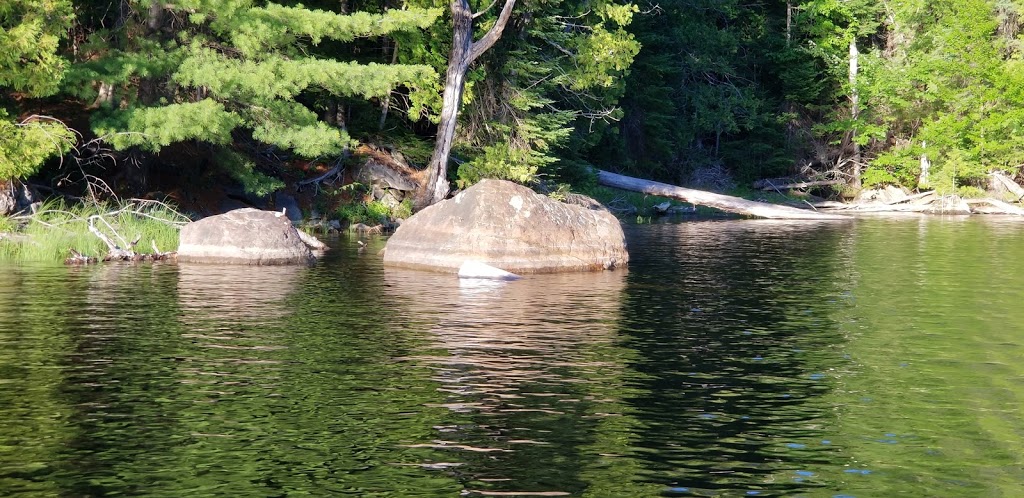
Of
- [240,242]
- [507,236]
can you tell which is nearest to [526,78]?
[507,236]

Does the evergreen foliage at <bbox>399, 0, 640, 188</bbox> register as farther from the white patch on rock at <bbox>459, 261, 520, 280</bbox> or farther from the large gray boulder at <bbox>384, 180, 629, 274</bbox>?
the white patch on rock at <bbox>459, 261, 520, 280</bbox>

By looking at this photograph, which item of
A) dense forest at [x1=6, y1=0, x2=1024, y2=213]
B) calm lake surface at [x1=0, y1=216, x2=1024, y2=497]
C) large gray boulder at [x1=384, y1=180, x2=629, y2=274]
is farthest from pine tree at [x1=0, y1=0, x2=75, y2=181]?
large gray boulder at [x1=384, y1=180, x2=629, y2=274]

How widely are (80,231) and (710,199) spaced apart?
73.2ft

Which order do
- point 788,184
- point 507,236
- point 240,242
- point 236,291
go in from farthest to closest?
1. point 788,184
2. point 240,242
3. point 507,236
4. point 236,291

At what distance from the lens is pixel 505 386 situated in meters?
10.3

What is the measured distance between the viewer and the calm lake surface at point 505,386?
766 cm

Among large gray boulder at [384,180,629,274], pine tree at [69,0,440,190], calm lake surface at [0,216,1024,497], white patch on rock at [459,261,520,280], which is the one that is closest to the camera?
calm lake surface at [0,216,1024,497]

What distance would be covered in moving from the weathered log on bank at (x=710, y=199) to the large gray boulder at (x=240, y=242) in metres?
18.5

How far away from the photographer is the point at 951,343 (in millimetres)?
12891

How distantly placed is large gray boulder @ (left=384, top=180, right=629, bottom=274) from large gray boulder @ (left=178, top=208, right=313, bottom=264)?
6.16ft

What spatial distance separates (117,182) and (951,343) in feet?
64.7

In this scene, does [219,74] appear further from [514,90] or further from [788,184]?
[788,184]

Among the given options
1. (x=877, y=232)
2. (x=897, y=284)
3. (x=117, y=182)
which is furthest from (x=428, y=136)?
(x=897, y=284)

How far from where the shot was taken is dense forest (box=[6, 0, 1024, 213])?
23.8 meters
